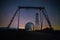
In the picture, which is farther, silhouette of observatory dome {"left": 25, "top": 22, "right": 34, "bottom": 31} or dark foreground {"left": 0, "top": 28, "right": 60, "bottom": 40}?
silhouette of observatory dome {"left": 25, "top": 22, "right": 34, "bottom": 31}

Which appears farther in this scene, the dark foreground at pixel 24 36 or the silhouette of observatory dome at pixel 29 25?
the silhouette of observatory dome at pixel 29 25

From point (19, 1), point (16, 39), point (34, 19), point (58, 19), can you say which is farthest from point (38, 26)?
point (16, 39)

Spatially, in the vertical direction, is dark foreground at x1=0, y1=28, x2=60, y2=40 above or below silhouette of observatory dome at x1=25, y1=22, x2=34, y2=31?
below

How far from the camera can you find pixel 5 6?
9.54ft

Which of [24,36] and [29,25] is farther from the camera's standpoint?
[29,25]

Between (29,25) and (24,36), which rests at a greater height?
(29,25)

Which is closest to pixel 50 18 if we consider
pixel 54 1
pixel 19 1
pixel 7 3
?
pixel 54 1

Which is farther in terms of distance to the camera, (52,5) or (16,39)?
(52,5)

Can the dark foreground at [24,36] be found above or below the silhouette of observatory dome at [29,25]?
below

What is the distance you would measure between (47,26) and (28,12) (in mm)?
436

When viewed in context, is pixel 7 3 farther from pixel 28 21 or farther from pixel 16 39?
pixel 16 39

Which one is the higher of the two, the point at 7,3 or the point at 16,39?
the point at 7,3

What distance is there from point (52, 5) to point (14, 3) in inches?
28.2

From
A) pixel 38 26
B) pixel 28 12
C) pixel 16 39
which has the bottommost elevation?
pixel 16 39
